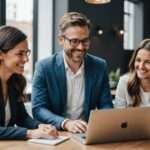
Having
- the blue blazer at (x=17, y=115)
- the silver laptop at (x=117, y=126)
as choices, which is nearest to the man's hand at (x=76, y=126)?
the silver laptop at (x=117, y=126)

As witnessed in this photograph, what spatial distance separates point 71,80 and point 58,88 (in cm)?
12

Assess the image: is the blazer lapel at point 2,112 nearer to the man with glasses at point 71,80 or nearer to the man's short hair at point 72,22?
the man with glasses at point 71,80

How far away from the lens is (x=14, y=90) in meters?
2.13

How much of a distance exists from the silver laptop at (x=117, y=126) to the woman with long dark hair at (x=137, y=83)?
0.61 metres

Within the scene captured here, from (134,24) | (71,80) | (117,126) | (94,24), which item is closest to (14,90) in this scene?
(71,80)

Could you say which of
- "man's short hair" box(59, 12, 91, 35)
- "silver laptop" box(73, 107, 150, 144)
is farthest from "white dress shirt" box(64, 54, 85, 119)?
"silver laptop" box(73, 107, 150, 144)

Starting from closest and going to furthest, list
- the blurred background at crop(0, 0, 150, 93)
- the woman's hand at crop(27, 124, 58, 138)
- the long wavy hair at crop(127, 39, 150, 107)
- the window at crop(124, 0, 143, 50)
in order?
the woman's hand at crop(27, 124, 58, 138)
the long wavy hair at crop(127, 39, 150, 107)
the blurred background at crop(0, 0, 150, 93)
the window at crop(124, 0, 143, 50)

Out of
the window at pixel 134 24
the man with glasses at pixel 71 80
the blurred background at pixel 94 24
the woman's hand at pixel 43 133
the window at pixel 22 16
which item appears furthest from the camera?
the window at pixel 134 24

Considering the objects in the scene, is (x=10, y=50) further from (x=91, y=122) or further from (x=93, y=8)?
(x=93, y=8)

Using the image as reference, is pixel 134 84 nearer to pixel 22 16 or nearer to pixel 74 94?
pixel 74 94

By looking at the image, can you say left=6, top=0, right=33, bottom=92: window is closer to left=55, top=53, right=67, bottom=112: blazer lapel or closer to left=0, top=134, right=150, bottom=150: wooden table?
left=55, top=53, right=67, bottom=112: blazer lapel

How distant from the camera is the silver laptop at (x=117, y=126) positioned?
172 centimetres

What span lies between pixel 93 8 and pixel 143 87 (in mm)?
4438

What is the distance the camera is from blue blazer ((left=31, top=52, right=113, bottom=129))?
90.1 inches
